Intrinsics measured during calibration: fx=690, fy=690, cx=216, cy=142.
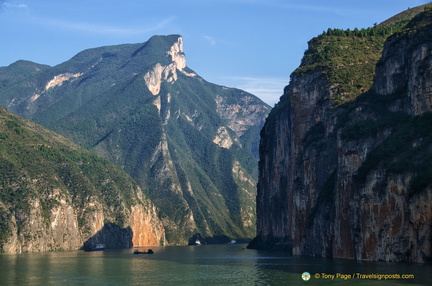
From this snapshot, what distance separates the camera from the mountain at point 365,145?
9556cm

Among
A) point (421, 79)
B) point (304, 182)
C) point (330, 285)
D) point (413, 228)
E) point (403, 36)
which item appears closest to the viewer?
point (330, 285)

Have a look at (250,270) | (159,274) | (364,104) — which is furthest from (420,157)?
(159,274)

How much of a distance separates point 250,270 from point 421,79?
1550 inches

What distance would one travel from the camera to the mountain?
95562 millimetres

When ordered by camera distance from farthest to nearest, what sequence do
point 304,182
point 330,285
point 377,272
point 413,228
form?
point 304,182 → point 413,228 → point 377,272 → point 330,285

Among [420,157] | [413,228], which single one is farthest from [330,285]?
[420,157]

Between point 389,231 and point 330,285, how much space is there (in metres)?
24.2

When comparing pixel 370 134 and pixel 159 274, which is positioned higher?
pixel 370 134

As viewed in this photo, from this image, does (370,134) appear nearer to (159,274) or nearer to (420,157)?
(420,157)

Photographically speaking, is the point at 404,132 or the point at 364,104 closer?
the point at 404,132

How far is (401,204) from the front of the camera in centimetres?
9519

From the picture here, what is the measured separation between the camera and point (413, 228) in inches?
3647

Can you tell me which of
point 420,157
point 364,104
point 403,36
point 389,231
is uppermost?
point 403,36

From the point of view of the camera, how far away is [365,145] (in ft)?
358
